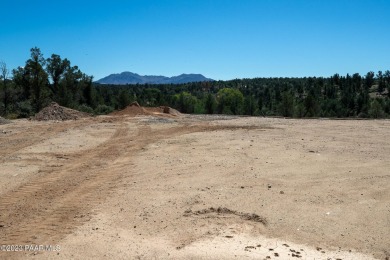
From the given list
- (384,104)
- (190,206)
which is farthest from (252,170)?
(384,104)

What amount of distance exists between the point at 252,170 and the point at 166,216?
3064 millimetres

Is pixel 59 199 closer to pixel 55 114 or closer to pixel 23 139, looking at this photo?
pixel 23 139

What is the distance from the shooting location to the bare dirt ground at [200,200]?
4.57 meters

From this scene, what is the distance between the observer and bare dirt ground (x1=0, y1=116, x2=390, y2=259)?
4570 millimetres

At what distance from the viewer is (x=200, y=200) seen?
20.3 feet

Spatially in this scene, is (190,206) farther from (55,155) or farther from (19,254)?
(55,155)

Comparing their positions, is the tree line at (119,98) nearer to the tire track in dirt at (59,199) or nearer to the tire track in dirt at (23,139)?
the tire track in dirt at (23,139)

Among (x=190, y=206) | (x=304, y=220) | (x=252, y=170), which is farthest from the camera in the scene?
(x=252, y=170)

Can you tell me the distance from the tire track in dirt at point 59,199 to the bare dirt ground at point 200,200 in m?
0.02

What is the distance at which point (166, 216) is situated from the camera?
219 inches

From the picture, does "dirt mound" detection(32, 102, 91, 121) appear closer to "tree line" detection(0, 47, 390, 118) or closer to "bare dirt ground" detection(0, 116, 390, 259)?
"tree line" detection(0, 47, 390, 118)

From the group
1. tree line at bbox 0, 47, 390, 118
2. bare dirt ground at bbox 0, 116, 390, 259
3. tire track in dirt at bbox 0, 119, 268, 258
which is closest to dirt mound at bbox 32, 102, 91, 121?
tree line at bbox 0, 47, 390, 118

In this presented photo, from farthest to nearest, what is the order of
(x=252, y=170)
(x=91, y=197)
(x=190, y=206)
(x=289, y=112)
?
(x=289, y=112) → (x=252, y=170) → (x=91, y=197) → (x=190, y=206)

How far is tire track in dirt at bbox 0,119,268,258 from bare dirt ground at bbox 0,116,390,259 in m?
0.02
